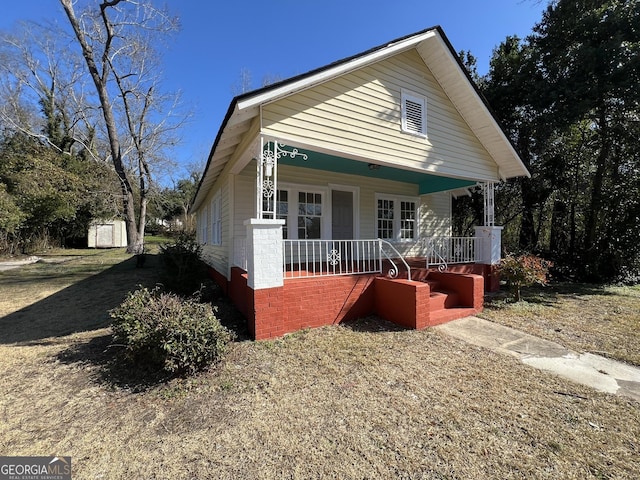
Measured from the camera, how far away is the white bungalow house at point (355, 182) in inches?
201

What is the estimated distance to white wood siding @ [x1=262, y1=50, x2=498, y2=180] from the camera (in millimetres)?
5418

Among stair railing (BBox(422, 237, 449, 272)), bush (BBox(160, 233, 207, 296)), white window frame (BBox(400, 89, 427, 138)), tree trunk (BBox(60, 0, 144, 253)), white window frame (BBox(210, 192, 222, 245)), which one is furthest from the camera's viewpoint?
tree trunk (BBox(60, 0, 144, 253))

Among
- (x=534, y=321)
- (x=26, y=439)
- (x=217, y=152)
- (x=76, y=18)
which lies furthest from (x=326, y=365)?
(x=76, y=18)

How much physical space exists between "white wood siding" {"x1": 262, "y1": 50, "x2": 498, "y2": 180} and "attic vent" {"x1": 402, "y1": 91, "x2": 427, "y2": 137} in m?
0.16

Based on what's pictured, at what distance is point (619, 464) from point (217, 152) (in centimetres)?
750

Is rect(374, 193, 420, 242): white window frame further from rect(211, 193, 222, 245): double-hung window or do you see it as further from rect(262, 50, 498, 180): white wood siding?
rect(211, 193, 222, 245): double-hung window

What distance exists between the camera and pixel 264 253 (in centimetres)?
485

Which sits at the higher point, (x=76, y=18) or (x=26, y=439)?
(x=76, y=18)

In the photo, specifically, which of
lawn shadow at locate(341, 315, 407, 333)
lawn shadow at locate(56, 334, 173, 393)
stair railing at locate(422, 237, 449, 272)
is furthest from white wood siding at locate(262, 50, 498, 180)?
lawn shadow at locate(56, 334, 173, 393)

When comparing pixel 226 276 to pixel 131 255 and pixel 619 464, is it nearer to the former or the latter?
pixel 619 464

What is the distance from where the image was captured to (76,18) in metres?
14.6

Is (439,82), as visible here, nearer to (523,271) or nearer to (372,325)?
(523,271)

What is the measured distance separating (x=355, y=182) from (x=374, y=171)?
81cm

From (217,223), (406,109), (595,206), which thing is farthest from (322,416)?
(595,206)
